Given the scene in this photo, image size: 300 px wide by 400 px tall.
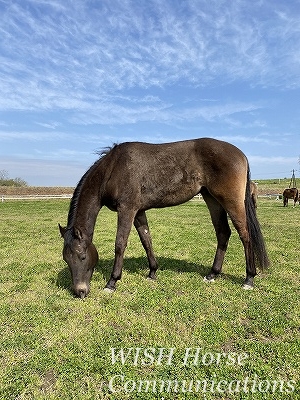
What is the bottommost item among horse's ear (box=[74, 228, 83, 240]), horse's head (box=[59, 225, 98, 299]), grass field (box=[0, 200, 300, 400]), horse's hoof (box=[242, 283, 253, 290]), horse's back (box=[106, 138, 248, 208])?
grass field (box=[0, 200, 300, 400])

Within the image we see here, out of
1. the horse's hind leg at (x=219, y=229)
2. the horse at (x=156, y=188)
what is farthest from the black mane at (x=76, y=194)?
the horse's hind leg at (x=219, y=229)

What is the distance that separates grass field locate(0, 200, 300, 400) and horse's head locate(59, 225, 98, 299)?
228 millimetres

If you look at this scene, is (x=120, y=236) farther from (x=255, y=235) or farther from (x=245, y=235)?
(x=255, y=235)

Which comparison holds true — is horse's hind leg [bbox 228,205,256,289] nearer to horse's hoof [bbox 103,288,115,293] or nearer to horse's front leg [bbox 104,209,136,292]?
horse's front leg [bbox 104,209,136,292]

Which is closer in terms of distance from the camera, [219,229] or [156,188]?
[156,188]

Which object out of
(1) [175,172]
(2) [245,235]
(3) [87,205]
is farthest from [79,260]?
(2) [245,235]

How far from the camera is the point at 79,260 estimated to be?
486 cm

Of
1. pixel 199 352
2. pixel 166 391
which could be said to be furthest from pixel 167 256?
pixel 166 391

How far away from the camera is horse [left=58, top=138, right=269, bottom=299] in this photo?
202 inches

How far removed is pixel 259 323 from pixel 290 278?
7.95 ft

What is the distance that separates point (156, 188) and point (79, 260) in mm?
1919

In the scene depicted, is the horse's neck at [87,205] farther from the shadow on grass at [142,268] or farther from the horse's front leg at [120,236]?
the shadow on grass at [142,268]

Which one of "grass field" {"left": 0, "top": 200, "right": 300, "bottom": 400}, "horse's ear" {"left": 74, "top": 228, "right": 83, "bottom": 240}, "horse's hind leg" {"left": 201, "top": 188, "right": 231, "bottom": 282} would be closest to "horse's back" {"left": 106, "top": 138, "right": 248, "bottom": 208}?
"horse's hind leg" {"left": 201, "top": 188, "right": 231, "bottom": 282}

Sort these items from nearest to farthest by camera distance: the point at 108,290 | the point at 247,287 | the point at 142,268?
the point at 108,290 → the point at 247,287 → the point at 142,268
